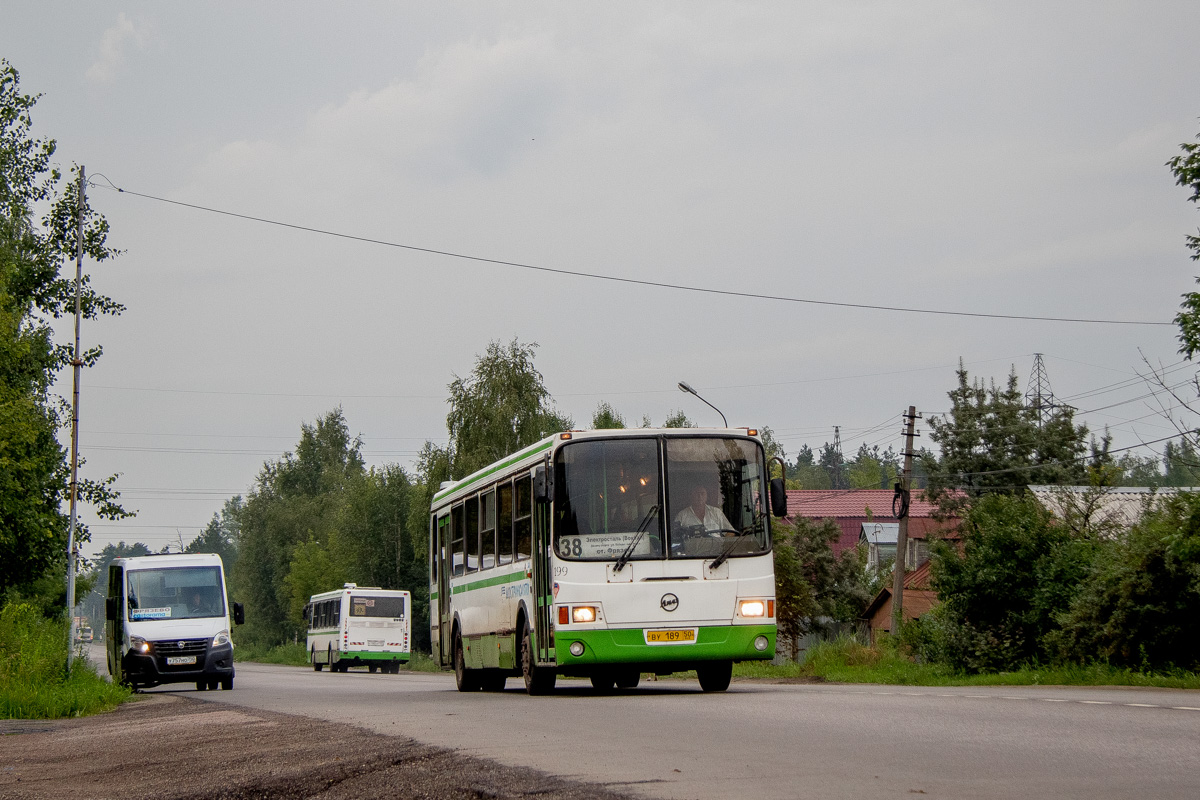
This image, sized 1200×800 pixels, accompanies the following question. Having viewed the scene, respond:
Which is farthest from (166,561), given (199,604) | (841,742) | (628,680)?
(841,742)

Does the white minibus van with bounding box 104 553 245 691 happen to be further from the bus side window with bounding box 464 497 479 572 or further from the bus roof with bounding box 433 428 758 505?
the bus roof with bounding box 433 428 758 505

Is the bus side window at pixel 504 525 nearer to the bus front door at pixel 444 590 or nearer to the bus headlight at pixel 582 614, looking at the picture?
the bus headlight at pixel 582 614

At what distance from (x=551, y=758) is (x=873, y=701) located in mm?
6479

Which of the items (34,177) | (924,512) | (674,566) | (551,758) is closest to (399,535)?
(924,512)

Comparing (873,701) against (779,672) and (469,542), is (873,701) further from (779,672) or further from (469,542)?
→ (779,672)

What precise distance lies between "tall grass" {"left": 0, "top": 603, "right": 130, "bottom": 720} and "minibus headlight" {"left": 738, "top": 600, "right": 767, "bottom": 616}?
32.0 ft

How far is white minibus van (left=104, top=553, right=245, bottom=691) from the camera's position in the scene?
26516 mm

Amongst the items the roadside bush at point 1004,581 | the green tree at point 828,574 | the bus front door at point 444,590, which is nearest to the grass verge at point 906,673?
the roadside bush at point 1004,581

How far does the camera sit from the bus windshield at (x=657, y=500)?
622 inches

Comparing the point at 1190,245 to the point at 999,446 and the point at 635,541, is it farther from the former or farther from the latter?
the point at 999,446

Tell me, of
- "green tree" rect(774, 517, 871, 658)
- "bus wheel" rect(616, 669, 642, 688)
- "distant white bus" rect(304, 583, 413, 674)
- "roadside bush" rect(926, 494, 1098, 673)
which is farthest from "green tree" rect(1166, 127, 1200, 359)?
"distant white bus" rect(304, 583, 413, 674)

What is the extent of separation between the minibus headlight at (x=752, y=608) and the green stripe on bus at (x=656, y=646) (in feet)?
0.49

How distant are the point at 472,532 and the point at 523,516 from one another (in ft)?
10.7

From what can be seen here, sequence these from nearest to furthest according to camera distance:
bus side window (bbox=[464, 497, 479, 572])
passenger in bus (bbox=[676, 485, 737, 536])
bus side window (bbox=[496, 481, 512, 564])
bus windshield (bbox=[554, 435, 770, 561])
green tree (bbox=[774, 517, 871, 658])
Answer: bus windshield (bbox=[554, 435, 770, 561]) < passenger in bus (bbox=[676, 485, 737, 536]) < bus side window (bbox=[496, 481, 512, 564]) < bus side window (bbox=[464, 497, 479, 572]) < green tree (bbox=[774, 517, 871, 658])
